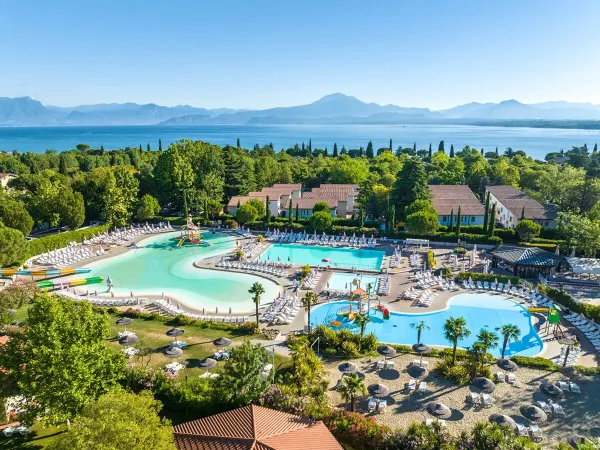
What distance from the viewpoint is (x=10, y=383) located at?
1503cm

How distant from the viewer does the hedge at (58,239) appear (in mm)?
38875

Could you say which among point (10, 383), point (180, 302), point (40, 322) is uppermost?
point (40, 322)

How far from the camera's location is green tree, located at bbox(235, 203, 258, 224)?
49.7 metres

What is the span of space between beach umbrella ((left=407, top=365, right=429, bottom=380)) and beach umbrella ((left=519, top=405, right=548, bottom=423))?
14.6 ft

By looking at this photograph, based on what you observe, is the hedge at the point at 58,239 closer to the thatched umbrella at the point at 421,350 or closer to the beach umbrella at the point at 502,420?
the thatched umbrella at the point at 421,350

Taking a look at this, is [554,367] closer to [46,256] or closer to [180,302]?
[180,302]

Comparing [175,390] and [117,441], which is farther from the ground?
[117,441]

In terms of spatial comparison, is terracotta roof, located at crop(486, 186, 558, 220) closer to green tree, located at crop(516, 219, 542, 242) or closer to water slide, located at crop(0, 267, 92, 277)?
green tree, located at crop(516, 219, 542, 242)

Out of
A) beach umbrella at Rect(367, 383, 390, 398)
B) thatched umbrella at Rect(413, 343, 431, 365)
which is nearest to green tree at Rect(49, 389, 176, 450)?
beach umbrella at Rect(367, 383, 390, 398)

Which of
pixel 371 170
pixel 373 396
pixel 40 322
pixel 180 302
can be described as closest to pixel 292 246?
pixel 180 302

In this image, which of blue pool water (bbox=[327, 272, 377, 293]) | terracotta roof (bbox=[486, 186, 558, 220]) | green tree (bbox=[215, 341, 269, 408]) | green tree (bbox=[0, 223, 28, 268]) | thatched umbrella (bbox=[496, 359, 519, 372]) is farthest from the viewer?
terracotta roof (bbox=[486, 186, 558, 220])

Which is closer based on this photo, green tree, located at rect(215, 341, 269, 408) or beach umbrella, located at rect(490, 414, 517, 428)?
beach umbrella, located at rect(490, 414, 517, 428)

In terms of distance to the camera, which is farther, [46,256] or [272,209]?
[272,209]

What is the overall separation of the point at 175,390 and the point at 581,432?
55.7 feet
